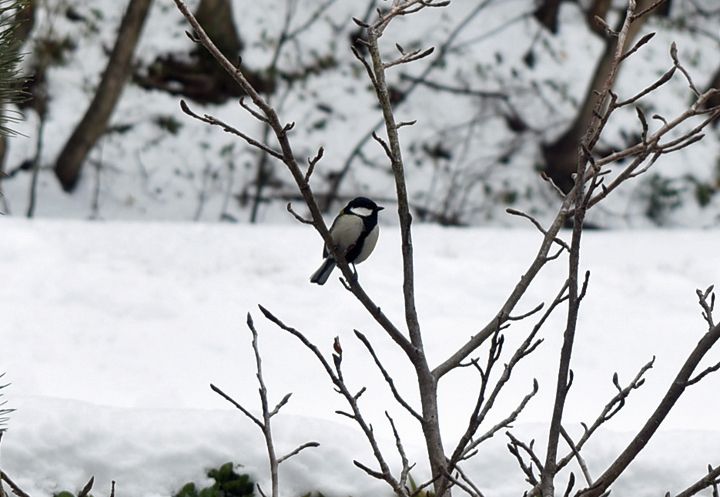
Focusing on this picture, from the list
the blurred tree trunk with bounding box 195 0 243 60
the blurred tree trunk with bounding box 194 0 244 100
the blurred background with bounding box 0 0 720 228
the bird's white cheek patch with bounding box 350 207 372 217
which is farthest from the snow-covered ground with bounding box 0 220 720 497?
the blurred tree trunk with bounding box 195 0 243 60

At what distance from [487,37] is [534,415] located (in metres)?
7.33

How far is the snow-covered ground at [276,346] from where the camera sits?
2.97 meters

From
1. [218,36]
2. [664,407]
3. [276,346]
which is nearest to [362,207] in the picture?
[664,407]

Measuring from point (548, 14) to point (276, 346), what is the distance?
296 inches

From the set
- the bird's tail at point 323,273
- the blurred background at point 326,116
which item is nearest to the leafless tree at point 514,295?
the bird's tail at point 323,273

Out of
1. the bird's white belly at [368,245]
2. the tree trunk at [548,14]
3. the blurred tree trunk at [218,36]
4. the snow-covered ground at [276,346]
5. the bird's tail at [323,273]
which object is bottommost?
the snow-covered ground at [276,346]

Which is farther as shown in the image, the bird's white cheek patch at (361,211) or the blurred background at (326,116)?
the blurred background at (326,116)

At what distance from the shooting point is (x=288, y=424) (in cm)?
308

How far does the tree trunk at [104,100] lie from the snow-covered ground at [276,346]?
2.27 metres

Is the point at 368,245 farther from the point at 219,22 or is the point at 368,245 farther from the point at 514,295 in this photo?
the point at 219,22

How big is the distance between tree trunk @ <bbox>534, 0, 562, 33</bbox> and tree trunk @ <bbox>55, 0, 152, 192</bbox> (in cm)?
492

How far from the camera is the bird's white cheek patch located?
211 cm

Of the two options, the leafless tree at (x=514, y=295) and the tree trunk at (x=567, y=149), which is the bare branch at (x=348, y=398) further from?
the tree trunk at (x=567, y=149)

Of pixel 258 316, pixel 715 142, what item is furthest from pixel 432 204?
pixel 258 316
